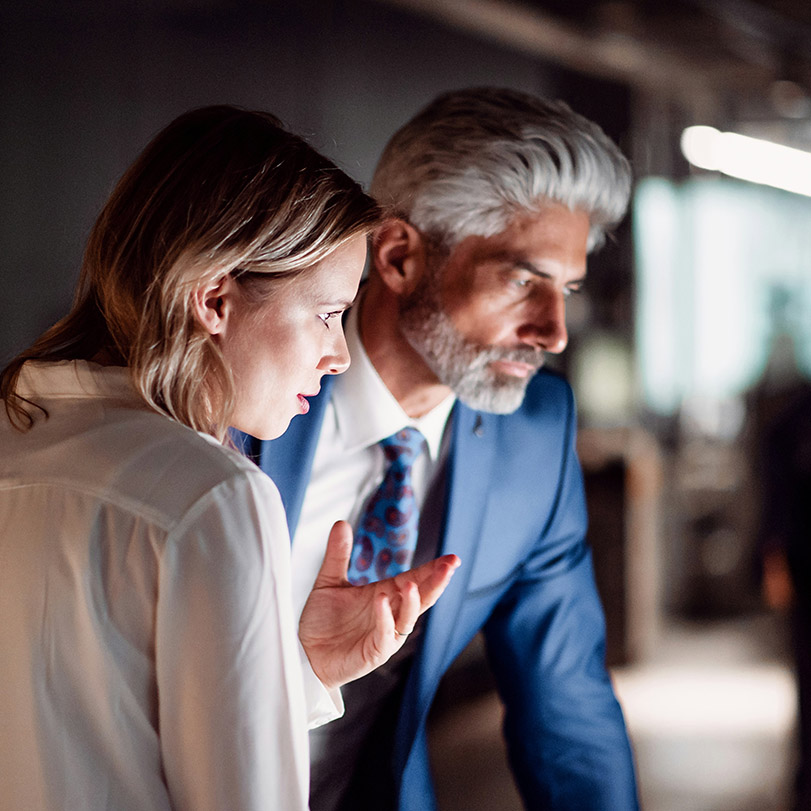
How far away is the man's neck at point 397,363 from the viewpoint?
165 cm

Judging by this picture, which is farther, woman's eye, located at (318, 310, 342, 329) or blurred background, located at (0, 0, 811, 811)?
blurred background, located at (0, 0, 811, 811)

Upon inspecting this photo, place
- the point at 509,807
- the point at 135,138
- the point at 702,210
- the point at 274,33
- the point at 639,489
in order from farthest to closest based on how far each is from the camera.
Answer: the point at 702,210 < the point at 639,489 < the point at 509,807 < the point at 274,33 < the point at 135,138

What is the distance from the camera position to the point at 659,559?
648 centimetres

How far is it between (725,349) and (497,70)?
5.26 m

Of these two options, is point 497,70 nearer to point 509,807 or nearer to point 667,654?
point 509,807

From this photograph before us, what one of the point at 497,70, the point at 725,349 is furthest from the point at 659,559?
the point at 497,70

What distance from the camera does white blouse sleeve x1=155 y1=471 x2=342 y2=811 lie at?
2.87ft

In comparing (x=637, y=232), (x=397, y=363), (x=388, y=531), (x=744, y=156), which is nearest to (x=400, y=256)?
(x=397, y=363)

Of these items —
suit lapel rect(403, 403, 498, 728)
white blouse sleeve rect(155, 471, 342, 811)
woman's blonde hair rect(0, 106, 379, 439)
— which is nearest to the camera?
white blouse sleeve rect(155, 471, 342, 811)

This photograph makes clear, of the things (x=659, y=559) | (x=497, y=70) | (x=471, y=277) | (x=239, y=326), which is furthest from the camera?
(x=659, y=559)

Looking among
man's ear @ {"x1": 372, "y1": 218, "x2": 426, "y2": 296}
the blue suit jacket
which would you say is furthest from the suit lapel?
man's ear @ {"x1": 372, "y1": 218, "x2": 426, "y2": 296}

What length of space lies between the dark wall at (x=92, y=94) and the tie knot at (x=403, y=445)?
0.47 m

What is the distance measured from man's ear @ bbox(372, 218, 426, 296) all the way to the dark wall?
0.13 metres

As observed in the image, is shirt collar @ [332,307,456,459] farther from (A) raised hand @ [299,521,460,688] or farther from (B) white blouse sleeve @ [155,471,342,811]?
(B) white blouse sleeve @ [155,471,342,811]
